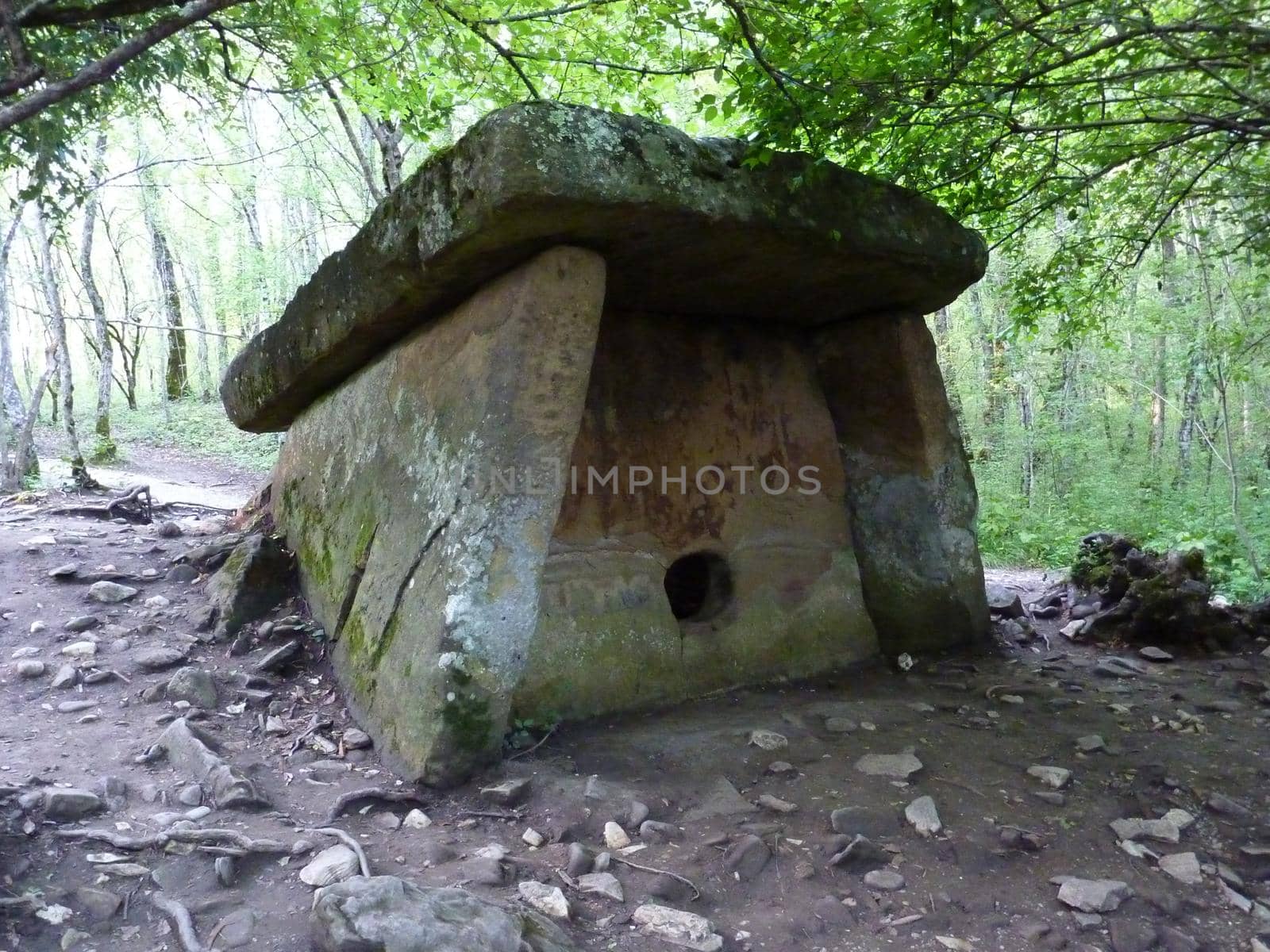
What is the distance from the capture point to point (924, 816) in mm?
2512

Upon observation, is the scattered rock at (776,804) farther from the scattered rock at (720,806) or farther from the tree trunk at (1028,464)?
the tree trunk at (1028,464)

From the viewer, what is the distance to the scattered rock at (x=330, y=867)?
2.09 metres

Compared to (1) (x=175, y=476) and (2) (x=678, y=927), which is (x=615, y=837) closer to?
(2) (x=678, y=927)

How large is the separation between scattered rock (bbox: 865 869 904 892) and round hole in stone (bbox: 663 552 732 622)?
5.84 feet

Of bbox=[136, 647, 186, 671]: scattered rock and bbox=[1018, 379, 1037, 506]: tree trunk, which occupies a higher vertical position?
bbox=[1018, 379, 1037, 506]: tree trunk

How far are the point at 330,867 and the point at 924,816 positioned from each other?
169 centimetres

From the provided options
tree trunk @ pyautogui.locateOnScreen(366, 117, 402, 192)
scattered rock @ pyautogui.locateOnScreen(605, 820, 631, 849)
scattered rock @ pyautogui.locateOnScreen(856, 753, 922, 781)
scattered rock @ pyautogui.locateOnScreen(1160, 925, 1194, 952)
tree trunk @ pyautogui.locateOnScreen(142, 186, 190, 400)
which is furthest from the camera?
tree trunk @ pyautogui.locateOnScreen(142, 186, 190, 400)

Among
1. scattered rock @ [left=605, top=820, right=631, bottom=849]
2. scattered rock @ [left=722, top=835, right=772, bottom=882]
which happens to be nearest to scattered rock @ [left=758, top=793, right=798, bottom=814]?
scattered rock @ [left=722, top=835, right=772, bottom=882]

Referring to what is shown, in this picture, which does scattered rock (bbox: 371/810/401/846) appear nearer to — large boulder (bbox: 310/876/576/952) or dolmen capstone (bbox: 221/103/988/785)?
dolmen capstone (bbox: 221/103/988/785)

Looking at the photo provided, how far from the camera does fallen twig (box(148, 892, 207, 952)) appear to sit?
5.82 feet

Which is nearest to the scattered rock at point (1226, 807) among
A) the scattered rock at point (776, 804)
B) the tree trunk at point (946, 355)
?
the scattered rock at point (776, 804)

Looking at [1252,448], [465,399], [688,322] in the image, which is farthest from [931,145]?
[1252,448]

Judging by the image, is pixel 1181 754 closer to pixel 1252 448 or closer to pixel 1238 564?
pixel 1238 564

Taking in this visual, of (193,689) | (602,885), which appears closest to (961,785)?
(602,885)
